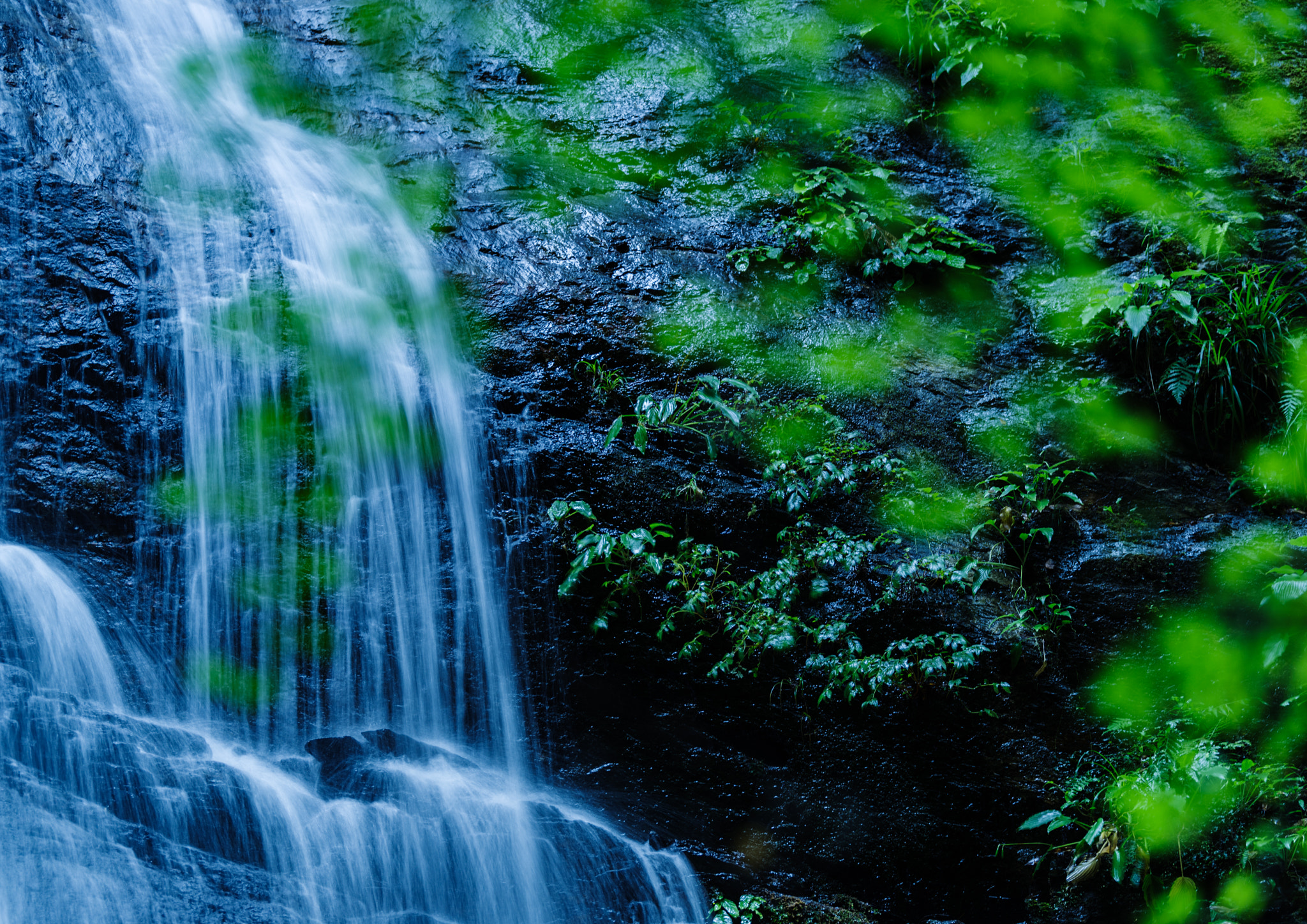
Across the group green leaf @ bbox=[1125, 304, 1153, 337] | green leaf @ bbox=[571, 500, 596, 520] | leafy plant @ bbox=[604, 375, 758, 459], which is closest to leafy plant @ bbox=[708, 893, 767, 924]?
green leaf @ bbox=[571, 500, 596, 520]

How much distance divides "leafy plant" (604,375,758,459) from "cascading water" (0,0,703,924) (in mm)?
1015

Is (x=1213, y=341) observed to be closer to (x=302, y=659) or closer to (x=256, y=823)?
(x=302, y=659)

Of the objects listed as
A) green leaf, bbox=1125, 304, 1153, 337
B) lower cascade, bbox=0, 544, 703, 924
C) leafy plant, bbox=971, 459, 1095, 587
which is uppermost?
green leaf, bbox=1125, 304, 1153, 337

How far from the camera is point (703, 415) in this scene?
199 inches

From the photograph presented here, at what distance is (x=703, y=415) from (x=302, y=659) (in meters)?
2.66

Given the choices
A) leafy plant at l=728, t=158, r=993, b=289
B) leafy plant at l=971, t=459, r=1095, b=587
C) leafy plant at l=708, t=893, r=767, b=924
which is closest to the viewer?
leafy plant at l=708, t=893, r=767, b=924

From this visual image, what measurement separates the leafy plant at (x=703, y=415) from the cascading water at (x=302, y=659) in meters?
1.01

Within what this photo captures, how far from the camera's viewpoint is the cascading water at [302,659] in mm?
3502

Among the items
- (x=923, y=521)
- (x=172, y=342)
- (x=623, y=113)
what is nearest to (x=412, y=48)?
(x=623, y=113)

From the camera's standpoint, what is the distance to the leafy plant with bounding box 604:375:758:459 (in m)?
4.84

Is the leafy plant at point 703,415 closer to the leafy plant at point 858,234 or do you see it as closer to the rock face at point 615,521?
the rock face at point 615,521

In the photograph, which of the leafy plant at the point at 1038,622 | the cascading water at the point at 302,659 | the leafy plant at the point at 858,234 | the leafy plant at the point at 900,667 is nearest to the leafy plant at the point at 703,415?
the cascading water at the point at 302,659

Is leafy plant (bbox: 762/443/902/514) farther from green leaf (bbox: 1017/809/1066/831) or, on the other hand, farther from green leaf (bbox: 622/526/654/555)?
green leaf (bbox: 1017/809/1066/831)

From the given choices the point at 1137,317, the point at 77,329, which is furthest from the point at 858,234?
the point at 77,329
